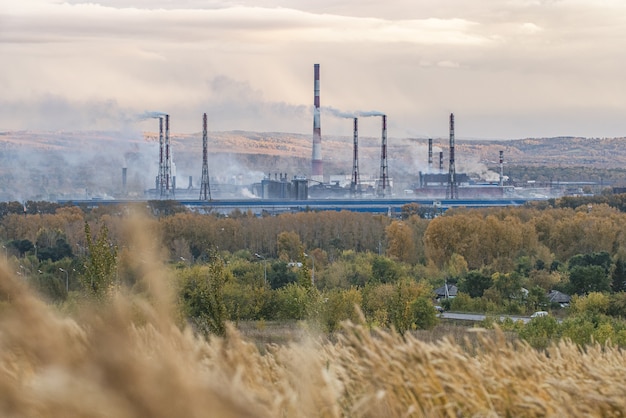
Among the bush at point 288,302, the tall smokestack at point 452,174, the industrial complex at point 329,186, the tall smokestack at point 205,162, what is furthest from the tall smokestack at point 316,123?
the bush at point 288,302

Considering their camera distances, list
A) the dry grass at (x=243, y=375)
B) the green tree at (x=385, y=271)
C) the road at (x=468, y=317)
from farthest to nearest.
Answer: the green tree at (x=385, y=271)
the road at (x=468, y=317)
the dry grass at (x=243, y=375)

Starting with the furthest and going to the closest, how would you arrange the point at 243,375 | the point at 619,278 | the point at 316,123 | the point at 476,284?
1. the point at 316,123
2. the point at 619,278
3. the point at 476,284
4. the point at 243,375

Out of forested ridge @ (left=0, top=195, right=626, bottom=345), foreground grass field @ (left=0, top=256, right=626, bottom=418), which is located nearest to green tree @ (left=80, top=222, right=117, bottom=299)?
forested ridge @ (left=0, top=195, right=626, bottom=345)

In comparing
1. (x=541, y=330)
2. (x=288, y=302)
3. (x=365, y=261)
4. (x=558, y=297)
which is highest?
(x=541, y=330)

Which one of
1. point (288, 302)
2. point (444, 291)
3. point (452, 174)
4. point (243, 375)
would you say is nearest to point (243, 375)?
point (243, 375)

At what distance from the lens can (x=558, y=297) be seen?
2783 cm

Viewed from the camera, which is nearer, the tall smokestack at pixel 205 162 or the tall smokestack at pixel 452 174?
the tall smokestack at pixel 452 174

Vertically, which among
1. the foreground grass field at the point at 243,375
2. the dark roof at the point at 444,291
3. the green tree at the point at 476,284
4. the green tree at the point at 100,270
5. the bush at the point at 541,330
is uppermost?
the foreground grass field at the point at 243,375

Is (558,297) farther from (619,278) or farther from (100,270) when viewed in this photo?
(100,270)

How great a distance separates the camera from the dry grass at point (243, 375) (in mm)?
2275

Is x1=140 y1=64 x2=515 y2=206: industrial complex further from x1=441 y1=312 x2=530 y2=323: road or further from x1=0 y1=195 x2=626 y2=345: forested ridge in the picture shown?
x1=441 y1=312 x2=530 y2=323: road

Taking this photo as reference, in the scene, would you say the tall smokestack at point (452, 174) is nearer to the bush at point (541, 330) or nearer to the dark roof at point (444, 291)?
the dark roof at point (444, 291)

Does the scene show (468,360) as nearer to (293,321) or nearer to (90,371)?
(90,371)

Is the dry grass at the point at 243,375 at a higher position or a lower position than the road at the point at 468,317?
higher
